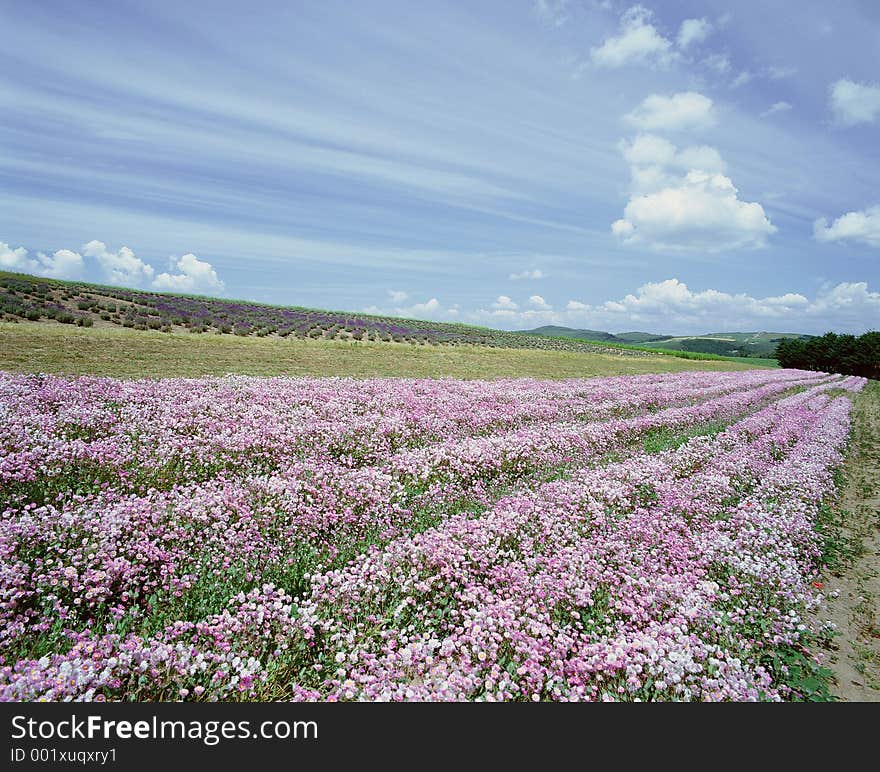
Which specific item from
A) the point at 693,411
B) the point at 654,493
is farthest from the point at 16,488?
the point at 693,411

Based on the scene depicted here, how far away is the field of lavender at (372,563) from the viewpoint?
157 inches

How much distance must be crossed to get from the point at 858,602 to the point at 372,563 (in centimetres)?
694

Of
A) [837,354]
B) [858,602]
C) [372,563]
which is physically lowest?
[858,602]

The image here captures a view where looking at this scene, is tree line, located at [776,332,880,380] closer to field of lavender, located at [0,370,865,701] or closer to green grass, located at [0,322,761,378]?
green grass, located at [0,322,761,378]

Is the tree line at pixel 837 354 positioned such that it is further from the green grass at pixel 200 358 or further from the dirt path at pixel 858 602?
the dirt path at pixel 858 602

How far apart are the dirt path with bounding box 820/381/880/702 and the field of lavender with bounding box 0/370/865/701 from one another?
1.09 ft

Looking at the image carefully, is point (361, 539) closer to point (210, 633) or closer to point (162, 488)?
point (210, 633)

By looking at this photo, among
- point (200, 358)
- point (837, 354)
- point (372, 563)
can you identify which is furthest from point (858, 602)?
point (837, 354)

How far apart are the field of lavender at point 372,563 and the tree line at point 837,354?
116562 mm

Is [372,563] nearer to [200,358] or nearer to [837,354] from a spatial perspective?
[200,358]

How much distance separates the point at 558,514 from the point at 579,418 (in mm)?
11005

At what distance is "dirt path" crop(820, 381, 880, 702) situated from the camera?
16.3 ft

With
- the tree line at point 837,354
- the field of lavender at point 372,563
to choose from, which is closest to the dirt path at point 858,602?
the field of lavender at point 372,563

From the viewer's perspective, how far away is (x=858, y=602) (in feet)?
21.7
